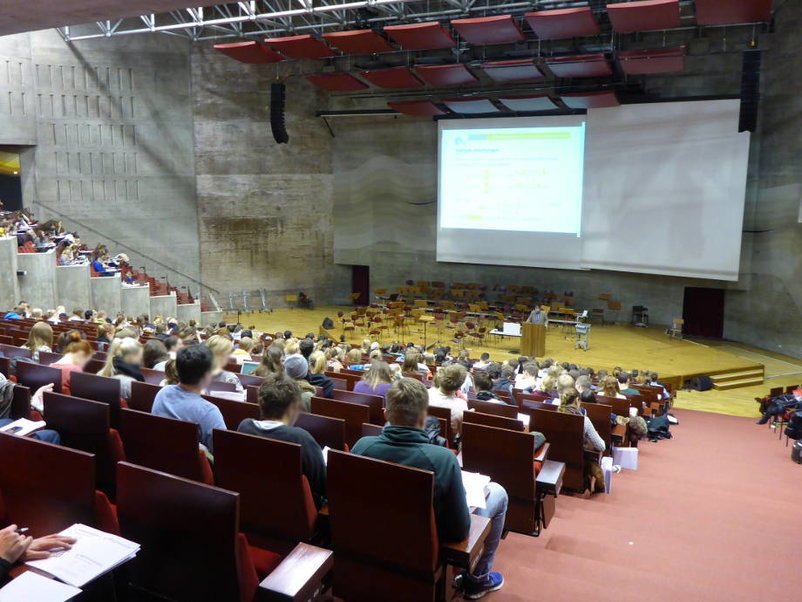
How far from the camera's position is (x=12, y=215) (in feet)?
51.6

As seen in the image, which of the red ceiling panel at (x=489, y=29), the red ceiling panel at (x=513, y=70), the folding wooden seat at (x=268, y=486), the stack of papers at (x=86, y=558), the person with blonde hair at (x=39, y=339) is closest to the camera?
the stack of papers at (x=86, y=558)

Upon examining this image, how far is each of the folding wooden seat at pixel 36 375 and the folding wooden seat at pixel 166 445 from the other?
5.28 ft

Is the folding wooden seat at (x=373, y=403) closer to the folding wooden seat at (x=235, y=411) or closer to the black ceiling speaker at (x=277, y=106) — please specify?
the folding wooden seat at (x=235, y=411)

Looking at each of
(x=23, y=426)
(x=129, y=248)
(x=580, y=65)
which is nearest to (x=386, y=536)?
(x=23, y=426)

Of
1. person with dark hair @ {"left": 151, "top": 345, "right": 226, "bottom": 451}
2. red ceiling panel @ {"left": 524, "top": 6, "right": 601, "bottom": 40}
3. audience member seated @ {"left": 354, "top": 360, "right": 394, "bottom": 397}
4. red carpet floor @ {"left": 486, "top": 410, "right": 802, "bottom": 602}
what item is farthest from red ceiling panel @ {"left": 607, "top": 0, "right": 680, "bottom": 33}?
person with dark hair @ {"left": 151, "top": 345, "right": 226, "bottom": 451}

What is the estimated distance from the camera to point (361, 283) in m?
22.7

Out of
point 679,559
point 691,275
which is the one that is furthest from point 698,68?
→ point 679,559

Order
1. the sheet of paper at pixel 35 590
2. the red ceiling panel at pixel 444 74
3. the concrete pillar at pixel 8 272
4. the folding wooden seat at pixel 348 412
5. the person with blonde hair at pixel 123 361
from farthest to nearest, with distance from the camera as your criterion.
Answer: the red ceiling panel at pixel 444 74 → the concrete pillar at pixel 8 272 → the person with blonde hair at pixel 123 361 → the folding wooden seat at pixel 348 412 → the sheet of paper at pixel 35 590

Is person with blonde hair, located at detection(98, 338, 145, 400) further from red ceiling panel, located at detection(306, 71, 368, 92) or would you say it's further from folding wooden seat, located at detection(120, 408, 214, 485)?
red ceiling panel, located at detection(306, 71, 368, 92)

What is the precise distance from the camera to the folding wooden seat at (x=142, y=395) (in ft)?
14.0

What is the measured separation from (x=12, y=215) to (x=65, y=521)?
625 inches

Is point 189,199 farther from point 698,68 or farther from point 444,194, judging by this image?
point 698,68

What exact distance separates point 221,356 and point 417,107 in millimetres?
14784

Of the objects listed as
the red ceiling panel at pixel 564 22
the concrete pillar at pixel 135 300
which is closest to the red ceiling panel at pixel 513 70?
the red ceiling panel at pixel 564 22
